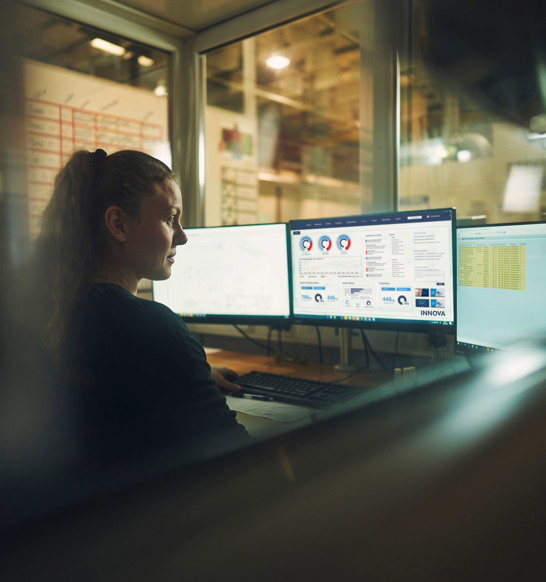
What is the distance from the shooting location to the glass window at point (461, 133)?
5.29ft

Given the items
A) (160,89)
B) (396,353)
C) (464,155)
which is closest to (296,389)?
(396,353)

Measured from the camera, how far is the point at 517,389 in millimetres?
253

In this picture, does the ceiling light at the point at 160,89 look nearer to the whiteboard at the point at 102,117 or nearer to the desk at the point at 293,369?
the whiteboard at the point at 102,117

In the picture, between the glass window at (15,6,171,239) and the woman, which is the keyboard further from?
the glass window at (15,6,171,239)


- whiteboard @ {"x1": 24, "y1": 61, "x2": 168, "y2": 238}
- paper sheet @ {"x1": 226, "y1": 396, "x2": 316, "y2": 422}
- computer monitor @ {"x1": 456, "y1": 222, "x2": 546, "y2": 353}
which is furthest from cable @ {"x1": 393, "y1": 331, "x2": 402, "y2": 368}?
whiteboard @ {"x1": 24, "y1": 61, "x2": 168, "y2": 238}

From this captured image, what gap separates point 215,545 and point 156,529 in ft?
0.06

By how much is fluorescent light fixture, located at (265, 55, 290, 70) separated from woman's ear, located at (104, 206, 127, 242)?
2.47 meters

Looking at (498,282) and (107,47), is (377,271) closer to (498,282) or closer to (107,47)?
(498,282)

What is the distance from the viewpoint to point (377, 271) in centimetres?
146

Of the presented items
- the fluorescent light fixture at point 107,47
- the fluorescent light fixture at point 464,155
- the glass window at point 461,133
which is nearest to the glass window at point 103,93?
the fluorescent light fixture at point 107,47

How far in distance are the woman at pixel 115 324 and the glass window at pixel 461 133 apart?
100cm

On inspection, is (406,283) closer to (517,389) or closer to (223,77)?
(517,389)

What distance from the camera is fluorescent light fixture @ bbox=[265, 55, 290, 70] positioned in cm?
320

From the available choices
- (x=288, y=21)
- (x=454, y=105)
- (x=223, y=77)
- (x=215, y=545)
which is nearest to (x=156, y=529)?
(x=215, y=545)
